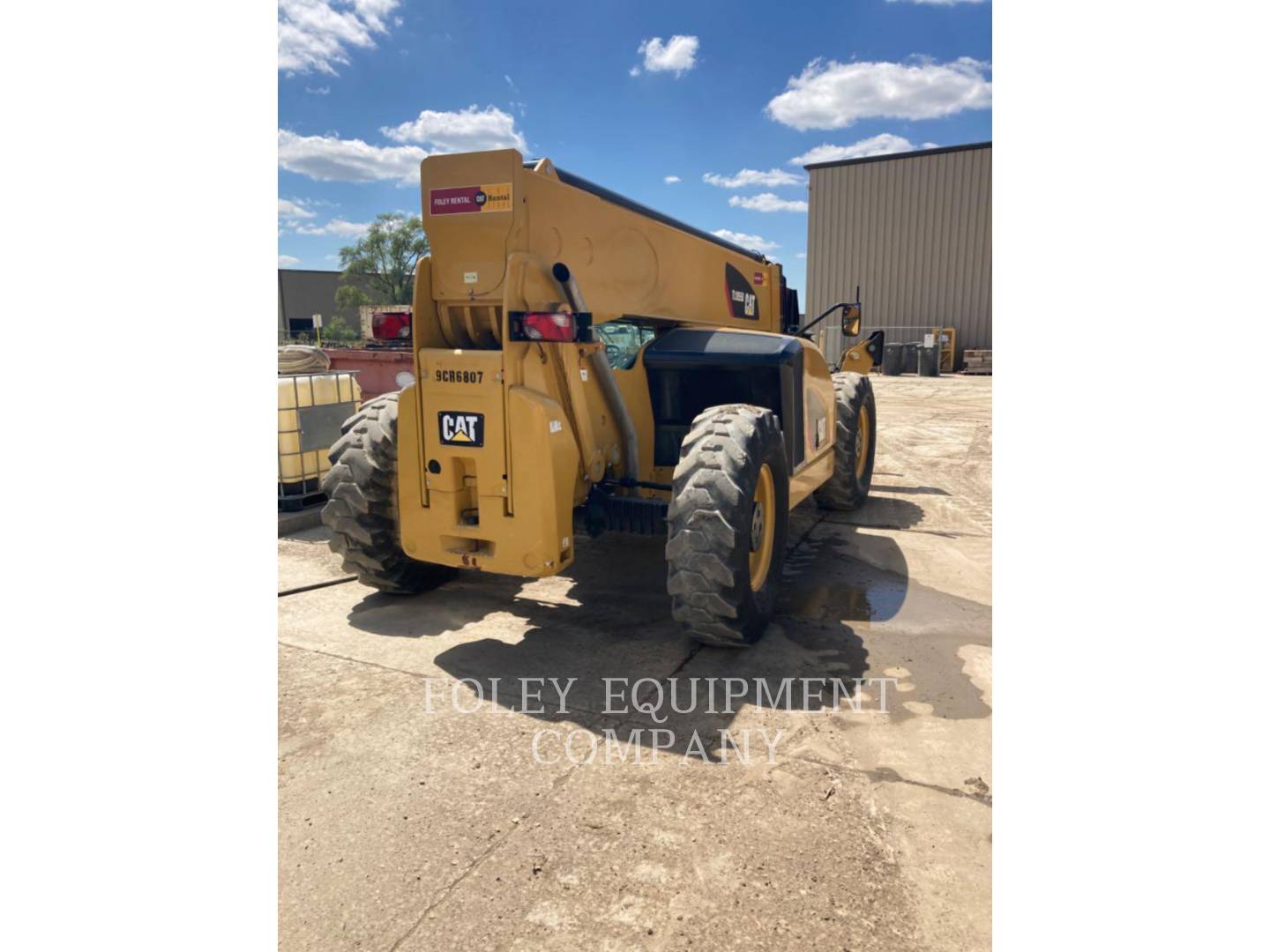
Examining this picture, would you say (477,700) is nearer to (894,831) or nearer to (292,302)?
(894,831)

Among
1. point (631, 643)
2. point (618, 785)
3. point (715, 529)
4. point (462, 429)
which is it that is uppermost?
point (462, 429)

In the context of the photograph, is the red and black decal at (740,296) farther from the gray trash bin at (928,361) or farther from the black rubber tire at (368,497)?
the gray trash bin at (928,361)

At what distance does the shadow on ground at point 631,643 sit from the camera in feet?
12.9

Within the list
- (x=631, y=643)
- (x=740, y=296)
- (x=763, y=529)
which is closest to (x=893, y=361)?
(x=740, y=296)

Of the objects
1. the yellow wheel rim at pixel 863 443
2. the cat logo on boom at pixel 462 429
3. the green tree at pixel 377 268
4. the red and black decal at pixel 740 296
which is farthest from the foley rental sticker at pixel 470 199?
the green tree at pixel 377 268

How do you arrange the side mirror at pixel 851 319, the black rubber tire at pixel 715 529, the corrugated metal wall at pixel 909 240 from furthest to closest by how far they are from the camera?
the corrugated metal wall at pixel 909 240, the side mirror at pixel 851 319, the black rubber tire at pixel 715 529

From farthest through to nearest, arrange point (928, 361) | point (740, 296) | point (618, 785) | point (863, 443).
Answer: point (928, 361) → point (863, 443) → point (740, 296) → point (618, 785)

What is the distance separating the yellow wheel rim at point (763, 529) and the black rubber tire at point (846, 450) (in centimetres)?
290

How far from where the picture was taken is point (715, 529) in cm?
409

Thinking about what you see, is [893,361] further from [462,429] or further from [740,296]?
[462,429]

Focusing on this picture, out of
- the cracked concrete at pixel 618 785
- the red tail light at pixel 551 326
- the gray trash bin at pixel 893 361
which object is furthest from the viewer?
the gray trash bin at pixel 893 361

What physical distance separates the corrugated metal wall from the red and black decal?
24.9m

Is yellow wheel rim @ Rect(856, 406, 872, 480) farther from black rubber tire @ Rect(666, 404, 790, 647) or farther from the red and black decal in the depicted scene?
black rubber tire @ Rect(666, 404, 790, 647)

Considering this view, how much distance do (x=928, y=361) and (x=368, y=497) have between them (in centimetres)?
2733
